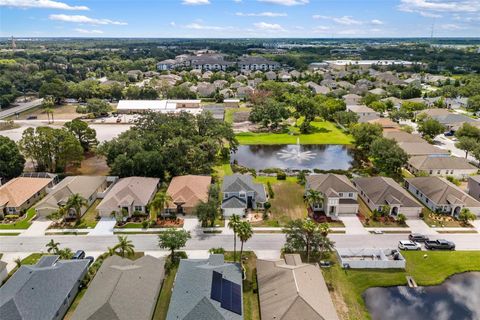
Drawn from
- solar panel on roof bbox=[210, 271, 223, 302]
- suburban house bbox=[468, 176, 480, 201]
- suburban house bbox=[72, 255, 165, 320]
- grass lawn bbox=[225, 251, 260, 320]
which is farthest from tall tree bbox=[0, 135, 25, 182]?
suburban house bbox=[468, 176, 480, 201]

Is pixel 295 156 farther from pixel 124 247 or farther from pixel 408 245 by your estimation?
pixel 124 247

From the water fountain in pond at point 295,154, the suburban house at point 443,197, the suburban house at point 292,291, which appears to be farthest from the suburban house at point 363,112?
the suburban house at point 292,291

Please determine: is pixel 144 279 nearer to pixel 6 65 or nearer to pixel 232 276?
pixel 232 276

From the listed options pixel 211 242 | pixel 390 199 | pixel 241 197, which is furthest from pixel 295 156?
pixel 211 242

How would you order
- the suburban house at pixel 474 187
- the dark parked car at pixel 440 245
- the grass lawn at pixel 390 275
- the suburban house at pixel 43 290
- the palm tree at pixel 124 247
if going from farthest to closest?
1. the suburban house at pixel 474 187
2. the dark parked car at pixel 440 245
3. the palm tree at pixel 124 247
4. the grass lawn at pixel 390 275
5. the suburban house at pixel 43 290

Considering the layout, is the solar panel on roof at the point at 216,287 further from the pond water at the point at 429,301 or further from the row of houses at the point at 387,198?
the row of houses at the point at 387,198

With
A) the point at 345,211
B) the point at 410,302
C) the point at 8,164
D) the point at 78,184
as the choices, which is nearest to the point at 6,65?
the point at 8,164
